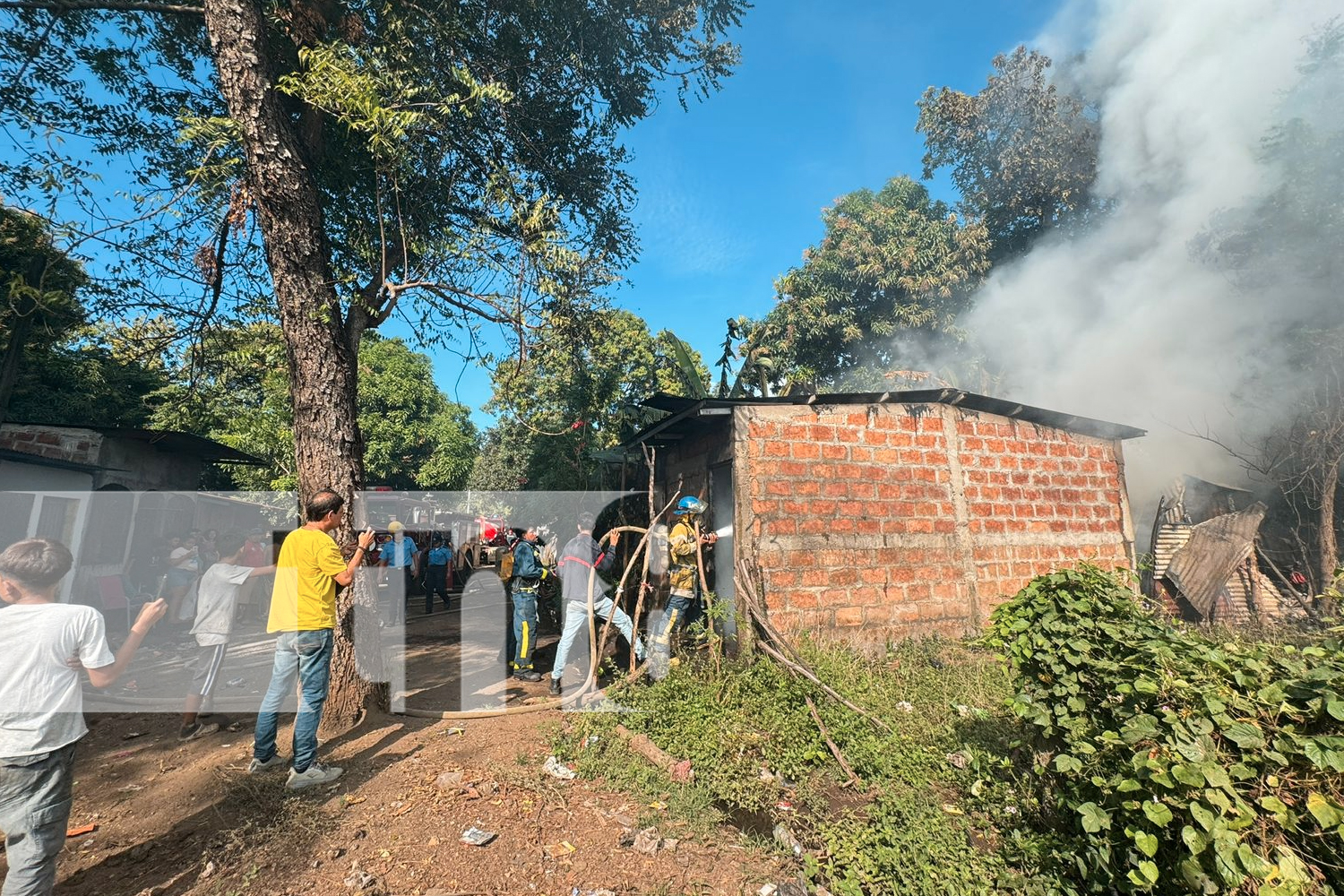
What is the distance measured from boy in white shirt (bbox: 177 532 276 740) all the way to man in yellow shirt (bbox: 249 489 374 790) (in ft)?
4.80

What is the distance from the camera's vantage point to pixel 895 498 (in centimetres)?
688

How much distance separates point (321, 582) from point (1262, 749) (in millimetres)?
4774

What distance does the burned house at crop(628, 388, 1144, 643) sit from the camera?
248 inches

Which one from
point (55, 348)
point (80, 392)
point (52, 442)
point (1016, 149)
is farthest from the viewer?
point (1016, 149)

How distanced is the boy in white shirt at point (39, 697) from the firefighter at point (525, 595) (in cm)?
393

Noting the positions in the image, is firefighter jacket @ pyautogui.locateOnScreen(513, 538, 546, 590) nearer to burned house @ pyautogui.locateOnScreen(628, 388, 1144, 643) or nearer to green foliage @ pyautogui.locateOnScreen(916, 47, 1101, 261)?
burned house @ pyautogui.locateOnScreen(628, 388, 1144, 643)

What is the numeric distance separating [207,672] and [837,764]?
17.3 feet

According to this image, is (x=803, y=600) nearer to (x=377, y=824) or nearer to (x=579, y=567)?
(x=579, y=567)

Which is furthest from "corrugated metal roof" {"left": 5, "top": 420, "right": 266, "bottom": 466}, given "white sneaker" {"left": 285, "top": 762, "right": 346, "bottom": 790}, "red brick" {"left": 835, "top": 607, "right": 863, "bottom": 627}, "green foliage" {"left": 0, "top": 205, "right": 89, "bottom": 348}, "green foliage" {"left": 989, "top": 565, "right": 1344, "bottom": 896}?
"green foliage" {"left": 989, "top": 565, "right": 1344, "bottom": 896}

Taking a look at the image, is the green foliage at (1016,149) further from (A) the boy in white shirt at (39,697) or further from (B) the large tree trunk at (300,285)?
(A) the boy in white shirt at (39,697)

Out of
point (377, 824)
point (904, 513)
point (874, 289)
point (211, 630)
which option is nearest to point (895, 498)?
point (904, 513)

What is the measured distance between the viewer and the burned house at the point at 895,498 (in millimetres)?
6309

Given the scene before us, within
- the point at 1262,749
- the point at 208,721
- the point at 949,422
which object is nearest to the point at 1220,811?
the point at 1262,749

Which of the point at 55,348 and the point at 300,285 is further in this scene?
the point at 55,348
